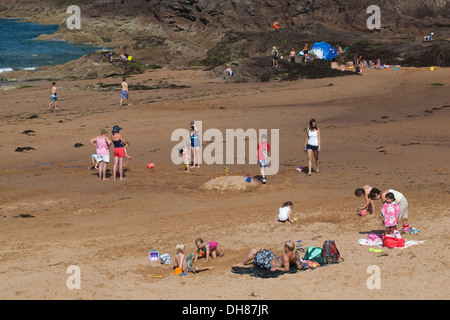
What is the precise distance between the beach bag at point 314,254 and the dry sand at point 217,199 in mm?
338

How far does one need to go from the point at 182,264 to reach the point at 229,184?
16.2 ft

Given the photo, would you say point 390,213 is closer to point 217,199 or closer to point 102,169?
point 217,199

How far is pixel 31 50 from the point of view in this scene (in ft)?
185

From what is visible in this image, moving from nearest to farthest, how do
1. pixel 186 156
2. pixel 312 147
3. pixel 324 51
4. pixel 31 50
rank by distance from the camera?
1. pixel 312 147
2. pixel 186 156
3. pixel 324 51
4. pixel 31 50

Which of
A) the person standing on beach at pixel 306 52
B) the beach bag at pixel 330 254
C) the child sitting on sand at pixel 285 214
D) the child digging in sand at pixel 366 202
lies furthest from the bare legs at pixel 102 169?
the person standing on beach at pixel 306 52

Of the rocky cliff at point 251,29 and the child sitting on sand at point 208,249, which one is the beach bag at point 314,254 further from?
the rocky cliff at point 251,29

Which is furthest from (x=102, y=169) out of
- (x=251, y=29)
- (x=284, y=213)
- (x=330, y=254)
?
(x=251, y=29)

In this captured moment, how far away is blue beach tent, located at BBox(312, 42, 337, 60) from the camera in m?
36.7

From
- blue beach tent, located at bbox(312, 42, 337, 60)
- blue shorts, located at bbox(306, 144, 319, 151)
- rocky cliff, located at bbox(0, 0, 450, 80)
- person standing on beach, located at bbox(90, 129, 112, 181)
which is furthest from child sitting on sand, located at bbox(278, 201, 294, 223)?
blue beach tent, located at bbox(312, 42, 337, 60)

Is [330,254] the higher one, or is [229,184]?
[229,184]

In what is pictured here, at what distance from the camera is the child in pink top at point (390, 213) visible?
1105 centimetres

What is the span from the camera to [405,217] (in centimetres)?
1176

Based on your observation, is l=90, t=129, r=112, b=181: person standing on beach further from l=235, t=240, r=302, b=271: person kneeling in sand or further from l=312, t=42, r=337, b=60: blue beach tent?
l=312, t=42, r=337, b=60: blue beach tent
